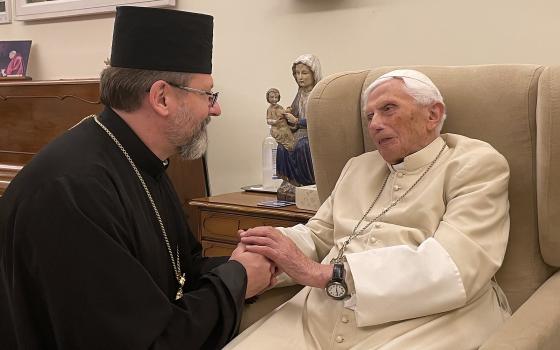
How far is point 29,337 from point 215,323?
0.49 meters

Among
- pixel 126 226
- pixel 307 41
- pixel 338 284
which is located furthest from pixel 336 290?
pixel 307 41

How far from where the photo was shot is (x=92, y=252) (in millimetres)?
1592

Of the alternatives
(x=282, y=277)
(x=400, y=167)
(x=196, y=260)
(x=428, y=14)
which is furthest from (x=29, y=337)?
(x=428, y=14)

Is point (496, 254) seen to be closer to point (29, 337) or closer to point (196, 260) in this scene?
point (196, 260)

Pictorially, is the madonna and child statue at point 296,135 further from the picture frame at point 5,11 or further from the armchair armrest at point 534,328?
the picture frame at point 5,11

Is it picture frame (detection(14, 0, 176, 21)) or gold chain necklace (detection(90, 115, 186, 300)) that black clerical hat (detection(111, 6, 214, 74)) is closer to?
gold chain necklace (detection(90, 115, 186, 300))

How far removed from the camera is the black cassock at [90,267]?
1584 mm

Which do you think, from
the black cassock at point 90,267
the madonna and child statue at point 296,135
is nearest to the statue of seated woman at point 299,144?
the madonna and child statue at point 296,135

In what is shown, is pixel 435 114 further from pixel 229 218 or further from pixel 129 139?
pixel 229 218

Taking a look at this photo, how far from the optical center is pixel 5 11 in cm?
519

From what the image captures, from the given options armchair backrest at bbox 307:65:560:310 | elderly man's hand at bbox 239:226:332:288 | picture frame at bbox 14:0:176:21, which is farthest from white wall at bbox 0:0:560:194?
elderly man's hand at bbox 239:226:332:288

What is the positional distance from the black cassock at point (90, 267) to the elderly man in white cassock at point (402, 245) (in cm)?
29

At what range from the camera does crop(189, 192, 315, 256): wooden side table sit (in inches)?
121

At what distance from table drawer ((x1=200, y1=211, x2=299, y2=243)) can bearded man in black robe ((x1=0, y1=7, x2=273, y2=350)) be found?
0.98 m
